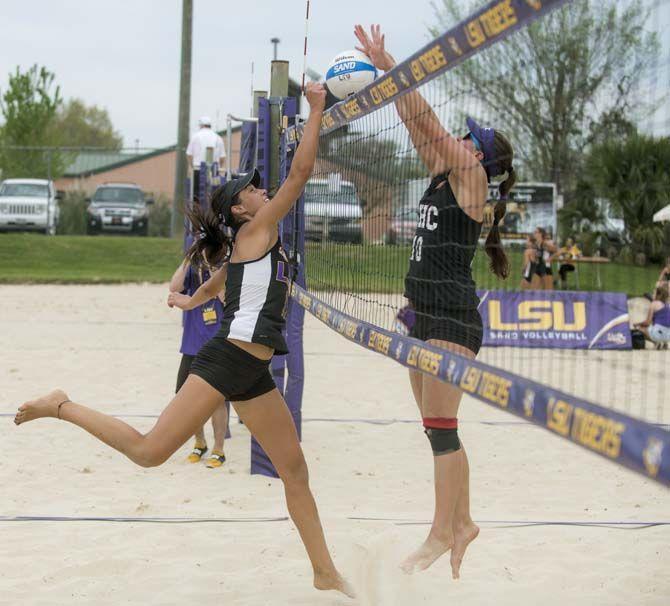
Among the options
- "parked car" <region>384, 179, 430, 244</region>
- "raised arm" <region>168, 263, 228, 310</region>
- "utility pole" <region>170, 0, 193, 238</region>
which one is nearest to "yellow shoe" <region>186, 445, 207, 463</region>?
"raised arm" <region>168, 263, 228, 310</region>

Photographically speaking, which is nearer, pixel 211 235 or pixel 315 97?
pixel 315 97

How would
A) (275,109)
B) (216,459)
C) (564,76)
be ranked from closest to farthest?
(564,76), (275,109), (216,459)

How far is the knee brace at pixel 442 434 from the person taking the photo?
13.1 feet

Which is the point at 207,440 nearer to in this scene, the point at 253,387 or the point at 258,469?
the point at 258,469

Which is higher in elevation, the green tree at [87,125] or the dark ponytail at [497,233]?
the green tree at [87,125]

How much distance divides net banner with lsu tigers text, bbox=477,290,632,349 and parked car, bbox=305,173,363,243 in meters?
6.56

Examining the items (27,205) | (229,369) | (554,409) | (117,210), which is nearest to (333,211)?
(229,369)

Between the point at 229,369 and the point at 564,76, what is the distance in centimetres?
161

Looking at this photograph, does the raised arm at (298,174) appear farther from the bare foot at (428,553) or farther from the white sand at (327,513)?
the white sand at (327,513)

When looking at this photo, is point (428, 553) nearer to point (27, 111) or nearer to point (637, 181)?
point (637, 181)

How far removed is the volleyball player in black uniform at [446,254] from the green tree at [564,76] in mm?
178

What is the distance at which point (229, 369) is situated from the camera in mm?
3869

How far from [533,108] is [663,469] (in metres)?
2.03

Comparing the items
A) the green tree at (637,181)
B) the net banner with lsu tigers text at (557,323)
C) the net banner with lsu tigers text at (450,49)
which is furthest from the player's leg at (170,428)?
the net banner with lsu tigers text at (557,323)
